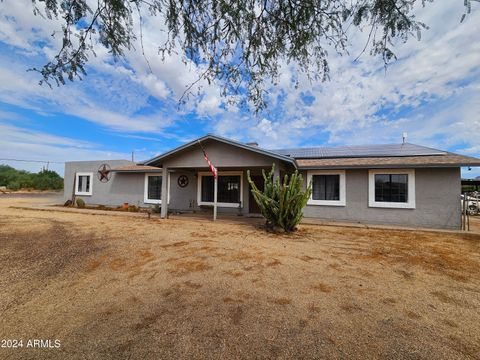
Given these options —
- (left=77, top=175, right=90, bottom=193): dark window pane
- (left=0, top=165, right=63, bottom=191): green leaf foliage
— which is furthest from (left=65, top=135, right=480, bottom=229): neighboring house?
(left=0, top=165, right=63, bottom=191): green leaf foliage

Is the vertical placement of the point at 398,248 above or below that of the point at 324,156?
below

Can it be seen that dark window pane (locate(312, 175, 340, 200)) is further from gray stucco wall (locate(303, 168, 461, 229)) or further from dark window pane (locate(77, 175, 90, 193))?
dark window pane (locate(77, 175, 90, 193))

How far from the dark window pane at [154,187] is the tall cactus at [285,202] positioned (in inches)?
331

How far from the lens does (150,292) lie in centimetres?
368

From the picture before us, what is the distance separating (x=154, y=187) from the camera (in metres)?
15.1

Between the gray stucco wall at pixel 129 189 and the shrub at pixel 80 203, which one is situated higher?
the gray stucco wall at pixel 129 189

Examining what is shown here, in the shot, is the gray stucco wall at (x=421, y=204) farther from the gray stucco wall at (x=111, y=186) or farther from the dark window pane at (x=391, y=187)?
the gray stucco wall at (x=111, y=186)

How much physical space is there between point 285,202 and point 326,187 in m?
3.89

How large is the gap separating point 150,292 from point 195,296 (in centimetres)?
74

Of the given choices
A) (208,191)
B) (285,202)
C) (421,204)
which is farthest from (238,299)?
(208,191)

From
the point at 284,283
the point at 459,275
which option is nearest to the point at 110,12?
the point at 284,283

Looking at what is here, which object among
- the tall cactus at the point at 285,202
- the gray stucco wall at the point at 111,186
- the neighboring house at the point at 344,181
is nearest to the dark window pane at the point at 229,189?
the neighboring house at the point at 344,181

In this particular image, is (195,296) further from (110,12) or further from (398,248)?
(398,248)

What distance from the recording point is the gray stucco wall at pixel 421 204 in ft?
30.7
